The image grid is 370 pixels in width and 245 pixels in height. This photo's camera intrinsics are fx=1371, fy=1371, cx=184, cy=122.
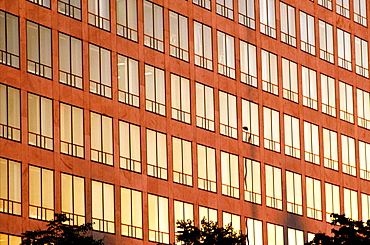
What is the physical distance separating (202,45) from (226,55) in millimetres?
2324

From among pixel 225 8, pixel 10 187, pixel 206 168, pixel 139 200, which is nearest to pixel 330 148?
pixel 225 8

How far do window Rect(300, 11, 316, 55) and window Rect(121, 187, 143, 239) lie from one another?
19.5 metres

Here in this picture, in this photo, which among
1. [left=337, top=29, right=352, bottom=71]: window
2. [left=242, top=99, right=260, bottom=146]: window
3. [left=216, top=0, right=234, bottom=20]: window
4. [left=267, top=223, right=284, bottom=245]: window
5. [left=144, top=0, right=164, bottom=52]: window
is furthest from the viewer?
[left=337, top=29, right=352, bottom=71]: window

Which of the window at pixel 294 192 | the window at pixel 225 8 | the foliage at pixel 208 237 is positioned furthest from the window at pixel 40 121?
the window at pixel 294 192

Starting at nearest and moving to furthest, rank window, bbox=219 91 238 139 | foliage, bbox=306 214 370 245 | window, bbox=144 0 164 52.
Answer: foliage, bbox=306 214 370 245 < window, bbox=144 0 164 52 < window, bbox=219 91 238 139

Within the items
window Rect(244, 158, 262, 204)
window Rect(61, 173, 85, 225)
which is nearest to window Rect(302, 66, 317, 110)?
window Rect(244, 158, 262, 204)

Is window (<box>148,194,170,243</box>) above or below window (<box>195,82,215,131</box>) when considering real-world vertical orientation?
below

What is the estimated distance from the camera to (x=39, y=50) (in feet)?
226

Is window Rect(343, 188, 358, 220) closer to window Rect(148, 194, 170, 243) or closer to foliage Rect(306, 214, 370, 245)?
window Rect(148, 194, 170, 243)

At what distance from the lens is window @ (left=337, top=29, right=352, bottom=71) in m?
90.8

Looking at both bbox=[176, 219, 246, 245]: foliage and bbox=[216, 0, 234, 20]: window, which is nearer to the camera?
bbox=[176, 219, 246, 245]: foliage

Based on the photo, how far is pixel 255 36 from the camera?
83.9 meters

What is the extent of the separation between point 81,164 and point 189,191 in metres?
8.95

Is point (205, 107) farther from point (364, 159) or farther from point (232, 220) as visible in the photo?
point (364, 159)
